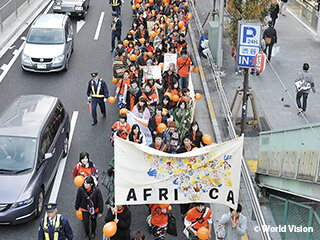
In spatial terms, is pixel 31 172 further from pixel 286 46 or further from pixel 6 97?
pixel 286 46

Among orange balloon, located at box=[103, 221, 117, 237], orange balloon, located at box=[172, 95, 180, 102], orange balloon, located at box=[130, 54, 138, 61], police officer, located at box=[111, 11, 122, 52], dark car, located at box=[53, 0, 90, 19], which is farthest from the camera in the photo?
dark car, located at box=[53, 0, 90, 19]

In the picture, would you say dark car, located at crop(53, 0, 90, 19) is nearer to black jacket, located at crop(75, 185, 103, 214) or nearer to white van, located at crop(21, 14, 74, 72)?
white van, located at crop(21, 14, 74, 72)

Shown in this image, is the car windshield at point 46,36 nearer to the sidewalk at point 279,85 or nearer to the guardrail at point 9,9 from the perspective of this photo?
the guardrail at point 9,9

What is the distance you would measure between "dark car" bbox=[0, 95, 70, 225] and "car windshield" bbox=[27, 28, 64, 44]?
6.51 m

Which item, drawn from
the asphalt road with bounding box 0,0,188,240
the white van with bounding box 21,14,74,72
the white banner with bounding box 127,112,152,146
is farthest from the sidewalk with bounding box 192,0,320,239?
the white van with bounding box 21,14,74,72

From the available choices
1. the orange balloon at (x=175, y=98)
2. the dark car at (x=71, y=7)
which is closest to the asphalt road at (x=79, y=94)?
the dark car at (x=71, y=7)

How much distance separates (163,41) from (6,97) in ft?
19.2

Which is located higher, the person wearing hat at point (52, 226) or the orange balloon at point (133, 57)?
the orange balloon at point (133, 57)

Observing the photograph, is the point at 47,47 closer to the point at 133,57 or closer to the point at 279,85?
the point at 133,57

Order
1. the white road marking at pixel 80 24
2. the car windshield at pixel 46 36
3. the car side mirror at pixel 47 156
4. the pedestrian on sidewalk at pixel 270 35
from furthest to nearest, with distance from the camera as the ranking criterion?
the white road marking at pixel 80 24, the pedestrian on sidewalk at pixel 270 35, the car windshield at pixel 46 36, the car side mirror at pixel 47 156

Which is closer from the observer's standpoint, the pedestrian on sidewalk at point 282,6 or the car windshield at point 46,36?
the car windshield at point 46,36

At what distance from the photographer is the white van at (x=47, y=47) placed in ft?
61.5

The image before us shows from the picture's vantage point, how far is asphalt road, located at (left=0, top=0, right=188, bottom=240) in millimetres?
11164

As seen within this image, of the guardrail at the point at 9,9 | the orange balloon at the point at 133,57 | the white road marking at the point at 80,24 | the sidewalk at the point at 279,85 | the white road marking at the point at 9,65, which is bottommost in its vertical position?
the sidewalk at the point at 279,85
